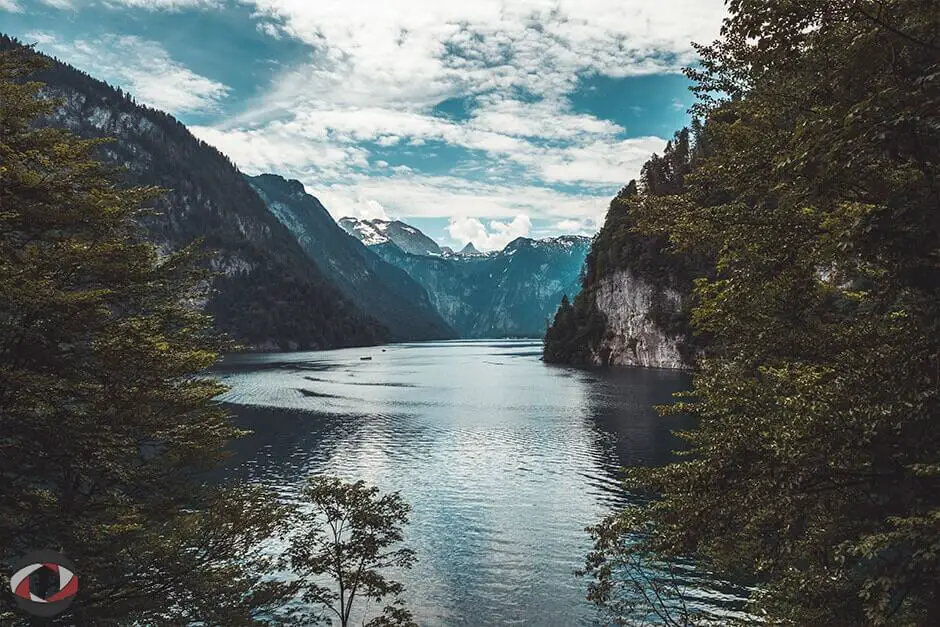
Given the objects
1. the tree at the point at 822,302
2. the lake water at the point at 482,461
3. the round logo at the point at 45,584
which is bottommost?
the lake water at the point at 482,461

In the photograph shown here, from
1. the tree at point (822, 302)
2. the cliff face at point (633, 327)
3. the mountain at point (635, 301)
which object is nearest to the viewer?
the tree at point (822, 302)

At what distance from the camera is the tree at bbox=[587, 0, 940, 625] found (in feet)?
31.2

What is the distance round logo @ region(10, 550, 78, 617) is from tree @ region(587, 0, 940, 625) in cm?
1623

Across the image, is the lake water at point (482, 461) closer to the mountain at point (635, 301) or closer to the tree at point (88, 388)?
the tree at point (88, 388)

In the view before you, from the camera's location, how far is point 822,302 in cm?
1527

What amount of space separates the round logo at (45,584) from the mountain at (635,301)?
434 feet

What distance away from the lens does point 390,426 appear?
75750 mm

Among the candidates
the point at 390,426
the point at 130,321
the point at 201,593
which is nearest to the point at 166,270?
the point at 130,321

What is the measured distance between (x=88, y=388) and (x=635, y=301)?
513 ft

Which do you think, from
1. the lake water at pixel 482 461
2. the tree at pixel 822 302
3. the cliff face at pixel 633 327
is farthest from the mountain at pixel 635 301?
the tree at pixel 822 302

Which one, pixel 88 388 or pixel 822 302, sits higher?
pixel 822 302

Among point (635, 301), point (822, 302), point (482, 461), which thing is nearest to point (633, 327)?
point (635, 301)

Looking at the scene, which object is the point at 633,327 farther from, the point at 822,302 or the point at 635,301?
the point at 822,302

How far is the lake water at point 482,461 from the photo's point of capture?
101ft
